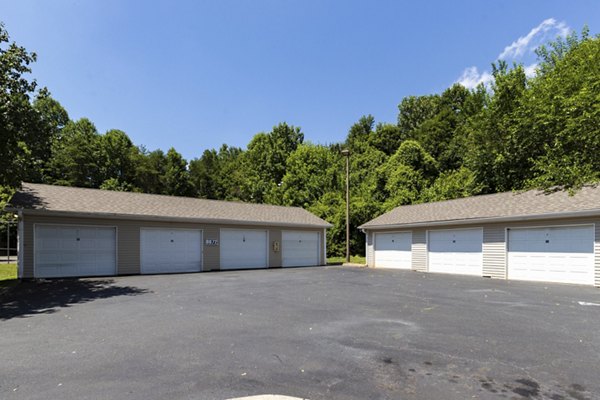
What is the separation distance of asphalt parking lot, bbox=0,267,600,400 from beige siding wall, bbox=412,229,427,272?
29.2 ft

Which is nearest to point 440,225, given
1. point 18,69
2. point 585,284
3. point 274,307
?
point 585,284

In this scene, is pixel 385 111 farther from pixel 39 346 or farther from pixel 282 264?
pixel 39 346

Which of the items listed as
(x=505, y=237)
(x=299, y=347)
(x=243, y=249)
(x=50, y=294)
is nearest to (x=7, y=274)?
(x=50, y=294)

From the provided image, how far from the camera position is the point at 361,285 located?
1224 centimetres

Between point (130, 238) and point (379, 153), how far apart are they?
86.6 ft

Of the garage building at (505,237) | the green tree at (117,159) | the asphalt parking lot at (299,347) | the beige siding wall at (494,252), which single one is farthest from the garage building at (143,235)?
the green tree at (117,159)

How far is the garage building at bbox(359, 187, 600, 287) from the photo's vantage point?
41.7 feet

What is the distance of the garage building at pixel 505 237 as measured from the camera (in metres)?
12.7

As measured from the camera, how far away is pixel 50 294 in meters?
10.0

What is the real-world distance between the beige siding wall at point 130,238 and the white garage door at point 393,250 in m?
6.09

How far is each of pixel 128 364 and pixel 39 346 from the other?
1.82m

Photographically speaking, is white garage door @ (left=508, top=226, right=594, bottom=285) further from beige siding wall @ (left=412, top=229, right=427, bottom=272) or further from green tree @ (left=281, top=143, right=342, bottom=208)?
green tree @ (left=281, top=143, right=342, bottom=208)

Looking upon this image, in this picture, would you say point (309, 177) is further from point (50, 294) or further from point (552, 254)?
point (50, 294)

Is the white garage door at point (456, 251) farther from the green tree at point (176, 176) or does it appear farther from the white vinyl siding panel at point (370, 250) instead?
the green tree at point (176, 176)
